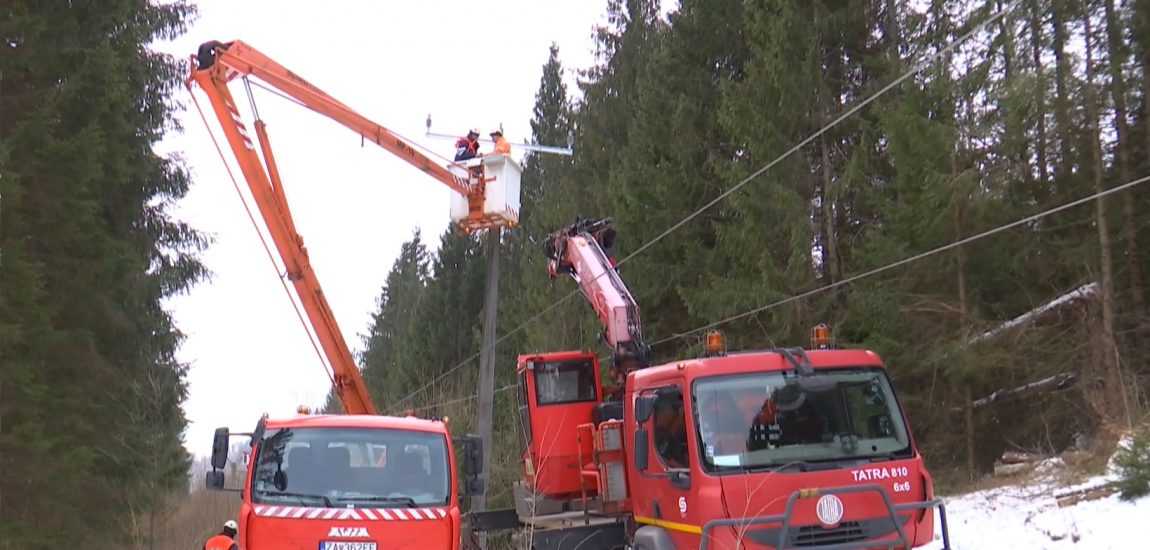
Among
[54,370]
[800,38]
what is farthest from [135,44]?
[800,38]

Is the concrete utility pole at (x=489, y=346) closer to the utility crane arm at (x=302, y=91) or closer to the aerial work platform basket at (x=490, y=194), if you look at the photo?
the aerial work platform basket at (x=490, y=194)

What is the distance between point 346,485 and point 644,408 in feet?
9.71

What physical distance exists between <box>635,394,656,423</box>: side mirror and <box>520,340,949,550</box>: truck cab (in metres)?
0.01

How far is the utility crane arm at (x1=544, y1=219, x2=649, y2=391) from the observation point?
495 inches

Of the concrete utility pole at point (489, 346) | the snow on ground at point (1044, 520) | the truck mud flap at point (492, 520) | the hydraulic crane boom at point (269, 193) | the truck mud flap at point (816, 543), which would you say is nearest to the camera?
the truck mud flap at point (816, 543)

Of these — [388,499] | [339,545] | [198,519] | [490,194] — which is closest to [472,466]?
[388,499]

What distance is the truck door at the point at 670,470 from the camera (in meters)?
9.15

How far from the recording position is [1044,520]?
35.4 feet

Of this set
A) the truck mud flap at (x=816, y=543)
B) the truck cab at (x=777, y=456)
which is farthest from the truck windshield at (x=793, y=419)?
the truck mud flap at (x=816, y=543)

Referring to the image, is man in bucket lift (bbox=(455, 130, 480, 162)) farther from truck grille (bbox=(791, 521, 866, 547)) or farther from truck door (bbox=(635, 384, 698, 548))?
truck grille (bbox=(791, 521, 866, 547))

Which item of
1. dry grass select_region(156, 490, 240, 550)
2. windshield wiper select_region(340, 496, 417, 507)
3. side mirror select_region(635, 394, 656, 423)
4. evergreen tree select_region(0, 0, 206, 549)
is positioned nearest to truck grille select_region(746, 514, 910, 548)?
side mirror select_region(635, 394, 656, 423)

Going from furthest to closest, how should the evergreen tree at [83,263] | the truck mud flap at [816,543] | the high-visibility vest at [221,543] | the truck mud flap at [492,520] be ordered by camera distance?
1. the evergreen tree at [83,263]
2. the truck mud flap at [492,520]
3. the high-visibility vest at [221,543]
4. the truck mud flap at [816,543]

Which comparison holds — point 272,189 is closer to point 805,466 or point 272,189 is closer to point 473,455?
point 473,455

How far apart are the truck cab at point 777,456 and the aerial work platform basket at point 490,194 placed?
A: 9298 millimetres
